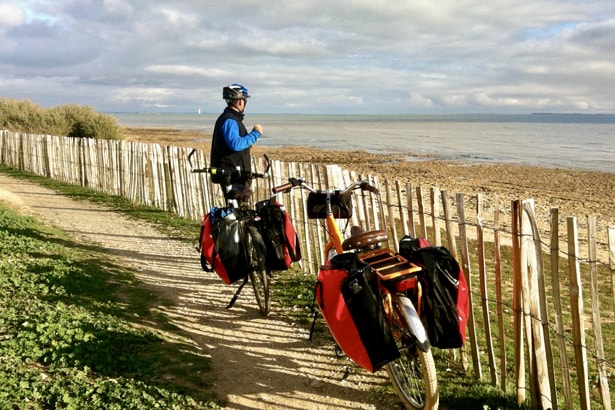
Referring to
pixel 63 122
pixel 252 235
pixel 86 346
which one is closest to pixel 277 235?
pixel 252 235

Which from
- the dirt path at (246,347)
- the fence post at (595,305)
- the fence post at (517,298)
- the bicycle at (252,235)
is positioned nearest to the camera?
the fence post at (595,305)

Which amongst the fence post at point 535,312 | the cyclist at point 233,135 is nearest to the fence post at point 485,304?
the fence post at point 535,312

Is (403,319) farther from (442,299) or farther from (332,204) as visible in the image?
(332,204)

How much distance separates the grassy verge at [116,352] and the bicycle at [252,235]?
14.4 inches

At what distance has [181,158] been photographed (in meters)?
11.4

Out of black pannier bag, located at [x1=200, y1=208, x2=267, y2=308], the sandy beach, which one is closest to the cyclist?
black pannier bag, located at [x1=200, y1=208, x2=267, y2=308]

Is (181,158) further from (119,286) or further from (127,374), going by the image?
(127,374)

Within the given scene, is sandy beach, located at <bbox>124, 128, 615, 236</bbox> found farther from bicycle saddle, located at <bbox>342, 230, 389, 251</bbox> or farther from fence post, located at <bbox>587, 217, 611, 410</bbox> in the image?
bicycle saddle, located at <bbox>342, 230, 389, 251</bbox>

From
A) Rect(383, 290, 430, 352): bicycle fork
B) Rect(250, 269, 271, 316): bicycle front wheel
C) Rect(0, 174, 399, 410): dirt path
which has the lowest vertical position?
Rect(0, 174, 399, 410): dirt path

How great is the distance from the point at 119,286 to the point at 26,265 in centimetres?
121

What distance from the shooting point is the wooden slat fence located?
3566 mm

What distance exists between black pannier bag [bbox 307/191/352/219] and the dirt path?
4.39 feet

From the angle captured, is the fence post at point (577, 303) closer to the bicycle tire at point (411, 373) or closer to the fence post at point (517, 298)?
the fence post at point (517, 298)

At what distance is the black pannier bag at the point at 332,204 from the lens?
4645 millimetres
